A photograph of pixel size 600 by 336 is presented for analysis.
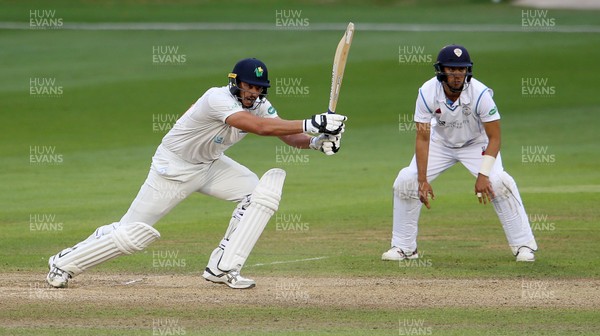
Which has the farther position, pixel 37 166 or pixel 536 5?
pixel 536 5

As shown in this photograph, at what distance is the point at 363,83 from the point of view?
2788cm

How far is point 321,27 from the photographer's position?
34406 mm

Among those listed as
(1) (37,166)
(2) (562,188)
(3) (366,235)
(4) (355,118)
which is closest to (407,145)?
(4) (355,118)

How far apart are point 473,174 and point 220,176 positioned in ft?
8.94

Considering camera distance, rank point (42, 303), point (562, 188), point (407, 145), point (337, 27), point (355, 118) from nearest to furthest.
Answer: point (42, 303) < point (562, 188) < point (407, 145) < point (355, 118) < point (337, 27)

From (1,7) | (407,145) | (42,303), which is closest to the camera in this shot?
(42,303)

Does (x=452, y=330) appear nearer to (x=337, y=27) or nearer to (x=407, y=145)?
(x=407, y=145)

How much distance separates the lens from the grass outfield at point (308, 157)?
29.4 feet

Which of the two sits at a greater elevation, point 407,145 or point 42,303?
point 407,145

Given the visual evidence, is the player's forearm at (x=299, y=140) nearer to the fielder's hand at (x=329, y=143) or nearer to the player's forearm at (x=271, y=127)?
the fielder's hand at (x=329, y=143)

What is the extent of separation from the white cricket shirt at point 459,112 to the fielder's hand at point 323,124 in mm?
2062

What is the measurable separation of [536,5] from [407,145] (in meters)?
18.6

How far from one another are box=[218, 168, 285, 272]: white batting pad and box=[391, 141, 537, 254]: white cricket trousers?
7.03 ft

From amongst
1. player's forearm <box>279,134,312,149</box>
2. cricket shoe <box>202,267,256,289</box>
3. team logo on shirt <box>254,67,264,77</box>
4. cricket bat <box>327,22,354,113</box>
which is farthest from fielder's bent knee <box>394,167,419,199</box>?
team logo on shirt <box>254,67,264,77</box>
